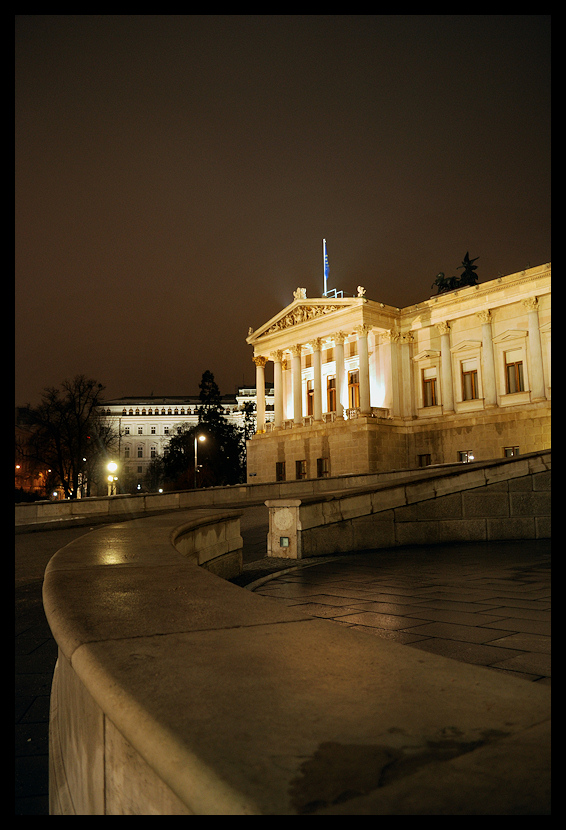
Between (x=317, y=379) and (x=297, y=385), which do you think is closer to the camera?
(x=317, y=379)

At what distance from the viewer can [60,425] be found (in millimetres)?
45812

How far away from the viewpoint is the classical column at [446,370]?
4350cm

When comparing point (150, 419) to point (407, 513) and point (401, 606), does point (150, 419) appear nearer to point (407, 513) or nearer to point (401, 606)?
point (407, 513)

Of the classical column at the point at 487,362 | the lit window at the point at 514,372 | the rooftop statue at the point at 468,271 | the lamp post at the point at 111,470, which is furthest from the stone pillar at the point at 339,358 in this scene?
the rooftop statue at the point at 468,271

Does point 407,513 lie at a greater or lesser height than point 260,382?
lesser

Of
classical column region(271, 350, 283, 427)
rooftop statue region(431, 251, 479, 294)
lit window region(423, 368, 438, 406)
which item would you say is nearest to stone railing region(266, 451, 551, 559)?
lit window region(423, 368, 438, 406)

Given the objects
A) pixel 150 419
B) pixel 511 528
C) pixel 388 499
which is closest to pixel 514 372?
pixel 511 528

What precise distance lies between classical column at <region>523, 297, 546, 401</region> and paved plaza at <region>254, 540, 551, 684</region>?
29.9 m

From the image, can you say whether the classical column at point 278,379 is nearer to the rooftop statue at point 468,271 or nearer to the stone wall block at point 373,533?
the rooftop statue at point 468,271

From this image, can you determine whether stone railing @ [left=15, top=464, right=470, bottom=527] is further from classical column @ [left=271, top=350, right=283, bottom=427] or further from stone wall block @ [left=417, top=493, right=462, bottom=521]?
classical column @ [left=271, top=350, right=283, bottom=427]

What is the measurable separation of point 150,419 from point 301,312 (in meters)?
87.0

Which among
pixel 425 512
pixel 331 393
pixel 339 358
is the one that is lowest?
pixel 425 512

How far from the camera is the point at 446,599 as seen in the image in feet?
20.7
